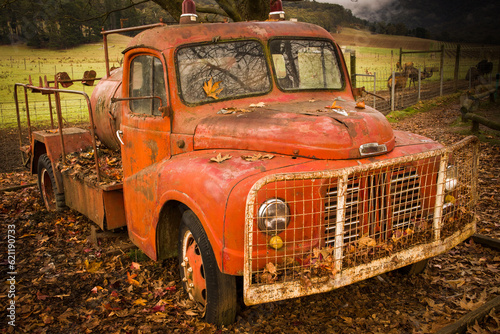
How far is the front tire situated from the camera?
3.12m

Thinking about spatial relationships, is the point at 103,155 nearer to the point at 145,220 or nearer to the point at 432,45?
the point at 145,220

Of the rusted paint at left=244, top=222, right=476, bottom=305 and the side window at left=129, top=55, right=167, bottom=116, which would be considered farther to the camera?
the side window at left=129, top=55, right=167, bottom=116

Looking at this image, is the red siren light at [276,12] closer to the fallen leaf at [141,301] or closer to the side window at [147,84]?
the side window at [147,84]

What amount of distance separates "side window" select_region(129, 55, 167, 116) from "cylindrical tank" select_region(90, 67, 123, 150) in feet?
4.21

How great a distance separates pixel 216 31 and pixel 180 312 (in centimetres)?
272

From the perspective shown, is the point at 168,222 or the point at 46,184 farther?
the point at 46,184

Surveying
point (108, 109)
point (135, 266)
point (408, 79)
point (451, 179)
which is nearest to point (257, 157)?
point (451, 179)

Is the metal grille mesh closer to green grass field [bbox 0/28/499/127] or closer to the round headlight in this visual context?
the round headlight

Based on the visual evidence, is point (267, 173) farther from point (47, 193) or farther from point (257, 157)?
point (47, 193)

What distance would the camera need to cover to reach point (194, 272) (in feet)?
11.6

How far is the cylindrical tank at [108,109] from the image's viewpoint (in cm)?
587

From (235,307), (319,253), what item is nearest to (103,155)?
(235,307)

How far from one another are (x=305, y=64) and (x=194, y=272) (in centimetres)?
246

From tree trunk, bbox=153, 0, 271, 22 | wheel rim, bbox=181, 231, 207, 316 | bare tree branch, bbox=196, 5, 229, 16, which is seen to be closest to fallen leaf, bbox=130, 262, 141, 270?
wheel rim, bbox=181, 231, 207, 316
